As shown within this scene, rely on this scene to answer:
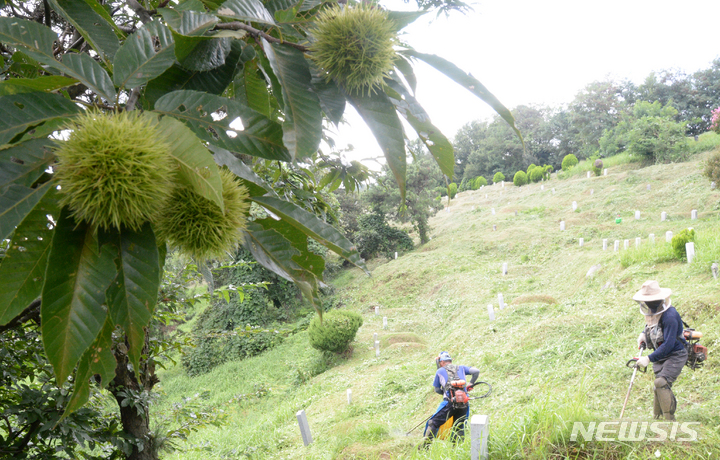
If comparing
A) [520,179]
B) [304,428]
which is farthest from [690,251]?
[520,179]

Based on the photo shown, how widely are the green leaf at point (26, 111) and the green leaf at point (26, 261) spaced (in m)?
0.08

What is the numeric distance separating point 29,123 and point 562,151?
33.2 m

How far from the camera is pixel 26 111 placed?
0.50 metres

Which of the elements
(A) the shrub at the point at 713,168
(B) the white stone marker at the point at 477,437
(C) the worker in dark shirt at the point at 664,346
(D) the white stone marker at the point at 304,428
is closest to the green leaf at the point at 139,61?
(B) the white stone marker at the point at 477,437

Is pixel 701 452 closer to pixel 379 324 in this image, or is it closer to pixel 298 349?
pixel 379 324

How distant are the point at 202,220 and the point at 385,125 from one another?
32 centimetres

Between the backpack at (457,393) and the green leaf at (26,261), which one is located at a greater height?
the green leaf at (26,261)

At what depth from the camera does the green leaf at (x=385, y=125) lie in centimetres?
67

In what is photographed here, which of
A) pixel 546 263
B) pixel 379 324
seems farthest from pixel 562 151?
pixel 379 324

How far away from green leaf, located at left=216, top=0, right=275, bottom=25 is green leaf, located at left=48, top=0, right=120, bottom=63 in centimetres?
26

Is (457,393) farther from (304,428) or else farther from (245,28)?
(245,28)

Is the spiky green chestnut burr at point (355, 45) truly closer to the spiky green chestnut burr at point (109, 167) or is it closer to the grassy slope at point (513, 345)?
the spiky green chestnut burr at point (109, 167)

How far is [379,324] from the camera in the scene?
461 inches

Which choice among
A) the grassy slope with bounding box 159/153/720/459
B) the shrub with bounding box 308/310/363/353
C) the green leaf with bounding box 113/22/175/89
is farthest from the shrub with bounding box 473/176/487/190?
the green leaf with bounding box 113/22/175/89
